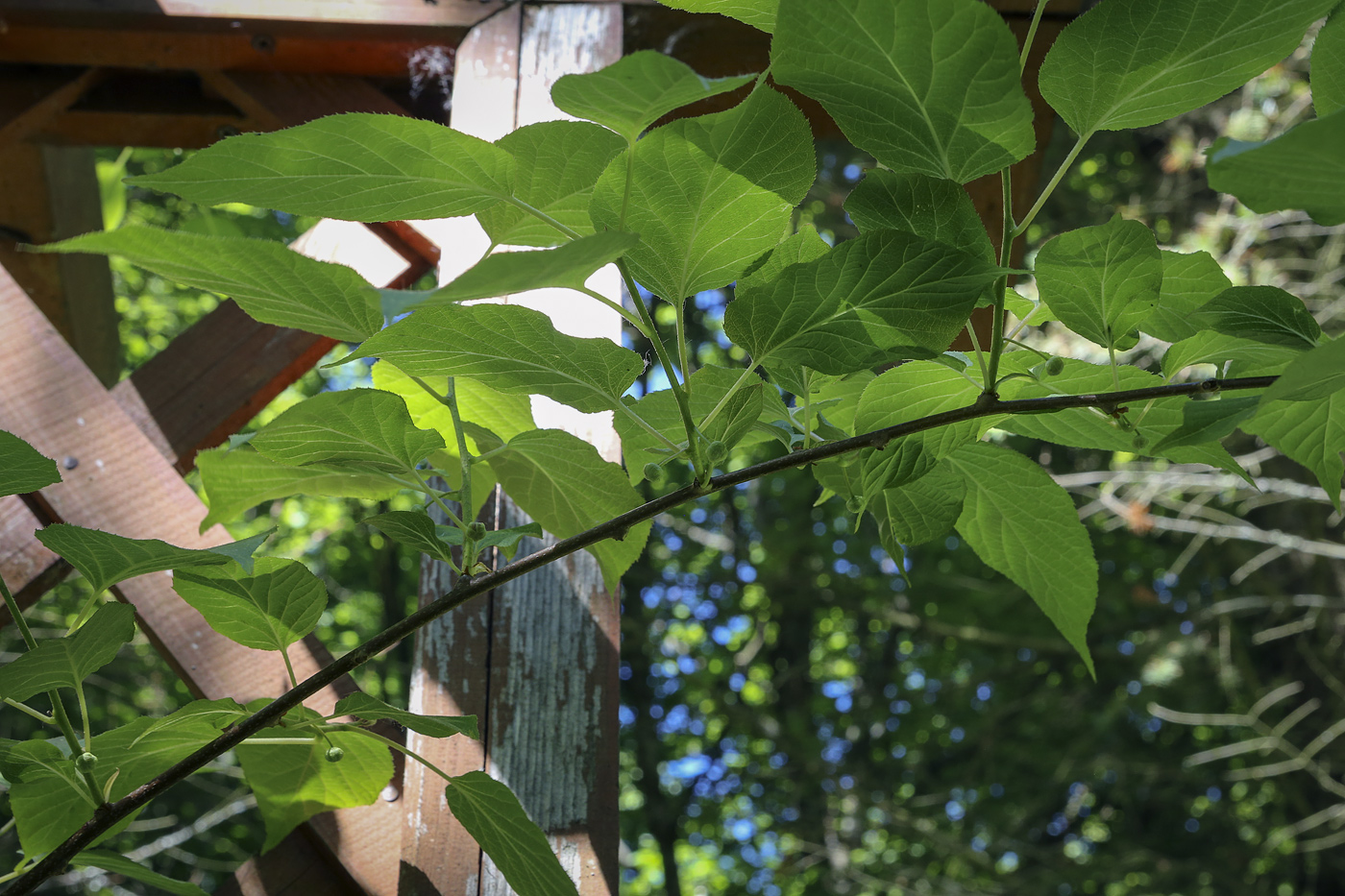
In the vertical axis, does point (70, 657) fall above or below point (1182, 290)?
below

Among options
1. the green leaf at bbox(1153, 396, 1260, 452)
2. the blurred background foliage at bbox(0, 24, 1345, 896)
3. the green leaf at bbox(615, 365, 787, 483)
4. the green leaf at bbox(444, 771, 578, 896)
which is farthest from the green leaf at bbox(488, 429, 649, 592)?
the blurred background foliage at bbox(0, 24, 1345, 896)

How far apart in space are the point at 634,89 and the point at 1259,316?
0.24 m

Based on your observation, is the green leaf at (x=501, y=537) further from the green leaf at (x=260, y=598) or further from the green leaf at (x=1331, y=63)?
the green leaf at (x=1331, y=63)

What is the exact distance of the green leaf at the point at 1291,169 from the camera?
0.22m

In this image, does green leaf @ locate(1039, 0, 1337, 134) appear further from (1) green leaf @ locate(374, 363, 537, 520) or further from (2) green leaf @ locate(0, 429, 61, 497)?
(2) green leaf @ locate(0, 429, 61, 497)

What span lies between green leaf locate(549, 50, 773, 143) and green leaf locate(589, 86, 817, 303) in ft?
0.08

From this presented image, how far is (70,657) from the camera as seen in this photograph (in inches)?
16.7

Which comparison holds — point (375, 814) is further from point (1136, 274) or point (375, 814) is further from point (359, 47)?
point (359, 47)

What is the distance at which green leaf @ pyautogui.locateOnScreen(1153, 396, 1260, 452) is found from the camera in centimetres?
33

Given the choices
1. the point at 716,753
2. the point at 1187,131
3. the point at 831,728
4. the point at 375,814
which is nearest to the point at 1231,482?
the point at 1187,131

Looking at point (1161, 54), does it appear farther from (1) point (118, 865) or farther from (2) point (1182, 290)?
(1) point (118, 865)

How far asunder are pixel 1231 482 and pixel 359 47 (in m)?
2.96

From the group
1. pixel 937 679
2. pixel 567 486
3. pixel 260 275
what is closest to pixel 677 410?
pixel 567 486

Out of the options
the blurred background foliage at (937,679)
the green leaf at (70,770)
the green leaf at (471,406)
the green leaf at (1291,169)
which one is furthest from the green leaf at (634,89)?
the blurred background foliage at (937,679)
